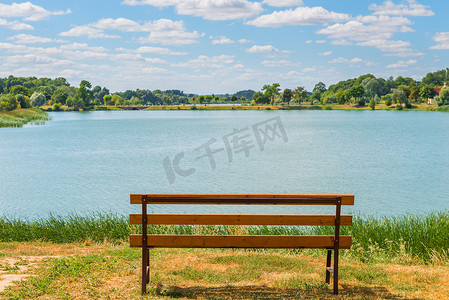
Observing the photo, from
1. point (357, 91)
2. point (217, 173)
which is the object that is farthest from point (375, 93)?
point (217, 173)

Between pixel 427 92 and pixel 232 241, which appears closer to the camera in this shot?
pixel 232 241

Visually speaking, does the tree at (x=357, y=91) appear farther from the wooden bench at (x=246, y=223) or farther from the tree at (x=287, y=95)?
the wooden bench at (x=246, y=223)

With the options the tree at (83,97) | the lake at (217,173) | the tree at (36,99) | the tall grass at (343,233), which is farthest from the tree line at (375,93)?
the tall grass at (343,233)

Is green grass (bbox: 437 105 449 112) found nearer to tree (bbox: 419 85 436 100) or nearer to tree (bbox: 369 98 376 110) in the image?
tree (bbox: 419 85 436 100)

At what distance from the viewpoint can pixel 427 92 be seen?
5359 inches

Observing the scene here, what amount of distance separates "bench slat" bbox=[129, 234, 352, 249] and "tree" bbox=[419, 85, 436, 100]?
479 ft

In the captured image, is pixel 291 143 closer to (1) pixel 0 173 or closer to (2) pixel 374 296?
(1) pixel 0 173

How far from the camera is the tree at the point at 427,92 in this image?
135625 mm

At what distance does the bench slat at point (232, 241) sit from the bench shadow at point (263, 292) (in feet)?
1.77

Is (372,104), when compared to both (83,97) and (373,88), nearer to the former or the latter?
(373,88)

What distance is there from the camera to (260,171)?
28547 millimetres

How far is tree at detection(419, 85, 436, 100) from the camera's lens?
445 ft

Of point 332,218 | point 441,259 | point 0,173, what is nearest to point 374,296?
point 332,218

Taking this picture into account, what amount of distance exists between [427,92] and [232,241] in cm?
14730
